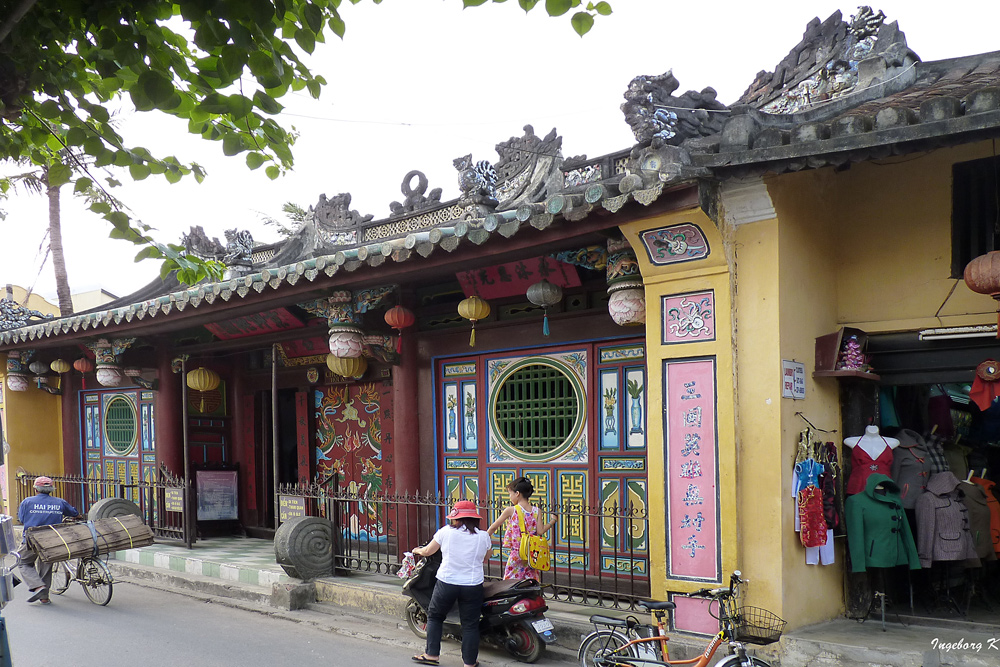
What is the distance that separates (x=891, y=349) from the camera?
6.72 meters

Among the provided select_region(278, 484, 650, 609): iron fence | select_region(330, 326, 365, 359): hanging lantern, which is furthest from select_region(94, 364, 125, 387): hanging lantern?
select_region(330, 326, 365, 359): hanging lantern

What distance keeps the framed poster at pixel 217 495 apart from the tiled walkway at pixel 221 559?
1.26 feet

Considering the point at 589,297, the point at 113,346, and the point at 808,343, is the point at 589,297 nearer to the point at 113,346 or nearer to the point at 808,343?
the point at 808,343

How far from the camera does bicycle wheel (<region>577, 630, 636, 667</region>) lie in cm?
550

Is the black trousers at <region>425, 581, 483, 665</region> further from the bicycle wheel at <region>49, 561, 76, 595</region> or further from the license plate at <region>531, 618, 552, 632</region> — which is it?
the bicycle wheel at <region>49, 561, 76, 595</region>

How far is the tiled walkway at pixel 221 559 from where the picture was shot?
941 cm

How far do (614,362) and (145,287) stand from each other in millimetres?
10274

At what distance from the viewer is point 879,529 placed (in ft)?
21.1

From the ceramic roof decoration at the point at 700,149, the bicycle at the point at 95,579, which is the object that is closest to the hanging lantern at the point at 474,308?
the ceramic roof decoration at the point at 700,149

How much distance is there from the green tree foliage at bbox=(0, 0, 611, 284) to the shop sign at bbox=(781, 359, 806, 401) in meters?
3.12

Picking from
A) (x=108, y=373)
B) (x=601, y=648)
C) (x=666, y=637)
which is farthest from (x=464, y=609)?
(x=108, y=373)

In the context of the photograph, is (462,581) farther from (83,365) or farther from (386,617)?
(83,365)

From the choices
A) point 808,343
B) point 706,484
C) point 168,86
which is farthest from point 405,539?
point 168,86

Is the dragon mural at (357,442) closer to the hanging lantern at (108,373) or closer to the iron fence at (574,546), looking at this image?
the iron fence at (574,546)
